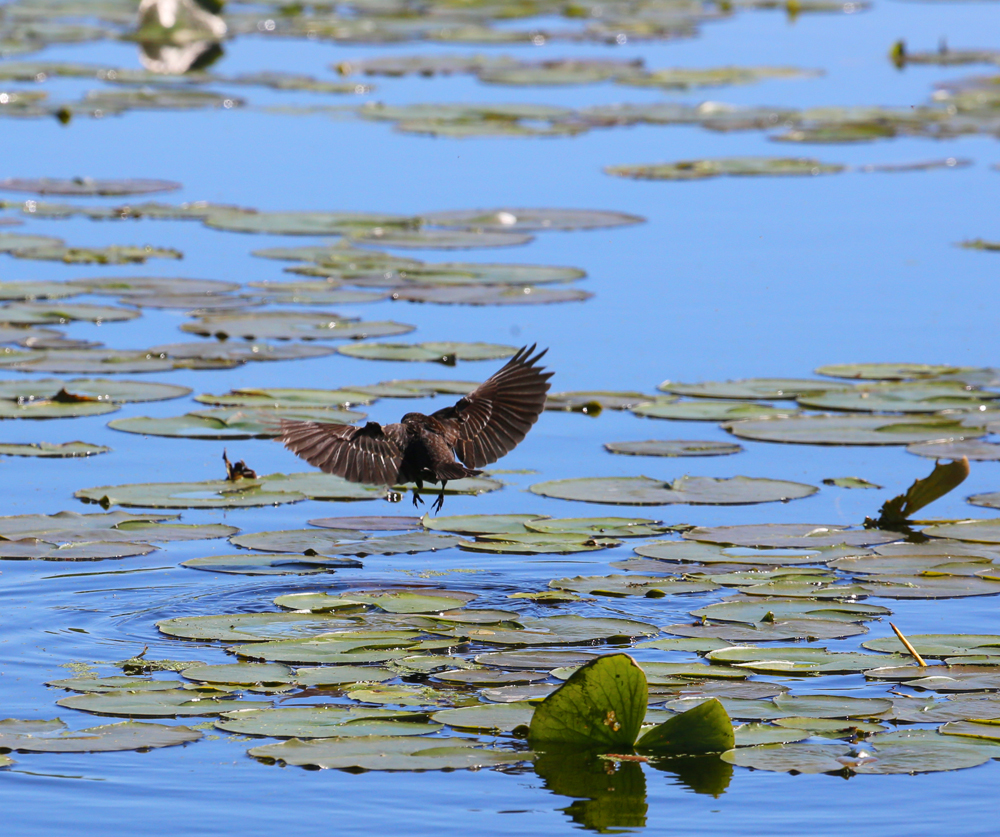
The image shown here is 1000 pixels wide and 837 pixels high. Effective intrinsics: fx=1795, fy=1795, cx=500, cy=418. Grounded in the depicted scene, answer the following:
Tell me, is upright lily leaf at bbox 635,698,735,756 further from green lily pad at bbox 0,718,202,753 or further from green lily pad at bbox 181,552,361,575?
green lily pad at bbox 181,552,361,575

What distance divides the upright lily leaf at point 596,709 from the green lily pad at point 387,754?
105mm

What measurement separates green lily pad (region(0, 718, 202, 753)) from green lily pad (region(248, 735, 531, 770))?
241 millimetres

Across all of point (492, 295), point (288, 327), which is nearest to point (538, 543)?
point (288, 327)

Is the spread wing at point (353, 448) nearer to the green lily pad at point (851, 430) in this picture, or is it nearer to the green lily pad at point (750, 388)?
the green lily pad at point (851, 430)

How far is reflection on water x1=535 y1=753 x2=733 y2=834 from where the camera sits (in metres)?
4.33

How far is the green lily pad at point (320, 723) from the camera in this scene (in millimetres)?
4543

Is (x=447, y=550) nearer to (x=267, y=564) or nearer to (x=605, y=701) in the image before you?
(x=267, y=564)

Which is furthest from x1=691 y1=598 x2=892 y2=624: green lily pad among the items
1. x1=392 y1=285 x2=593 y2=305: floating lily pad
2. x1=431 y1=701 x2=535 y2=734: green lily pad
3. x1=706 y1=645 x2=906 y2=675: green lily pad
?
x1=392 y1=285 x2=593 y2=305: floating lily pad

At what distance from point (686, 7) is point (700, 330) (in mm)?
16520

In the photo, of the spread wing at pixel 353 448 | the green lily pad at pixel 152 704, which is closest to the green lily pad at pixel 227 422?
the spread wing at pixel 353 448

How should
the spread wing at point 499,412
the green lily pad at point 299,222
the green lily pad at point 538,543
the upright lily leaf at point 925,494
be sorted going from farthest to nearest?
the green lily pad at point 299,222, the upright lily leaf at point 925,494, the spread wing at point 499,412, the green lily pad at point 538,543

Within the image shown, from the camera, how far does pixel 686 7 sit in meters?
25.2

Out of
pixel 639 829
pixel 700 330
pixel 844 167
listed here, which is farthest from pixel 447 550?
pixel 844 167

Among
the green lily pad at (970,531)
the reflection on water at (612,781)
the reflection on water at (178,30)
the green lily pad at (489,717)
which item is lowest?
the reflection on water at (612,781)
